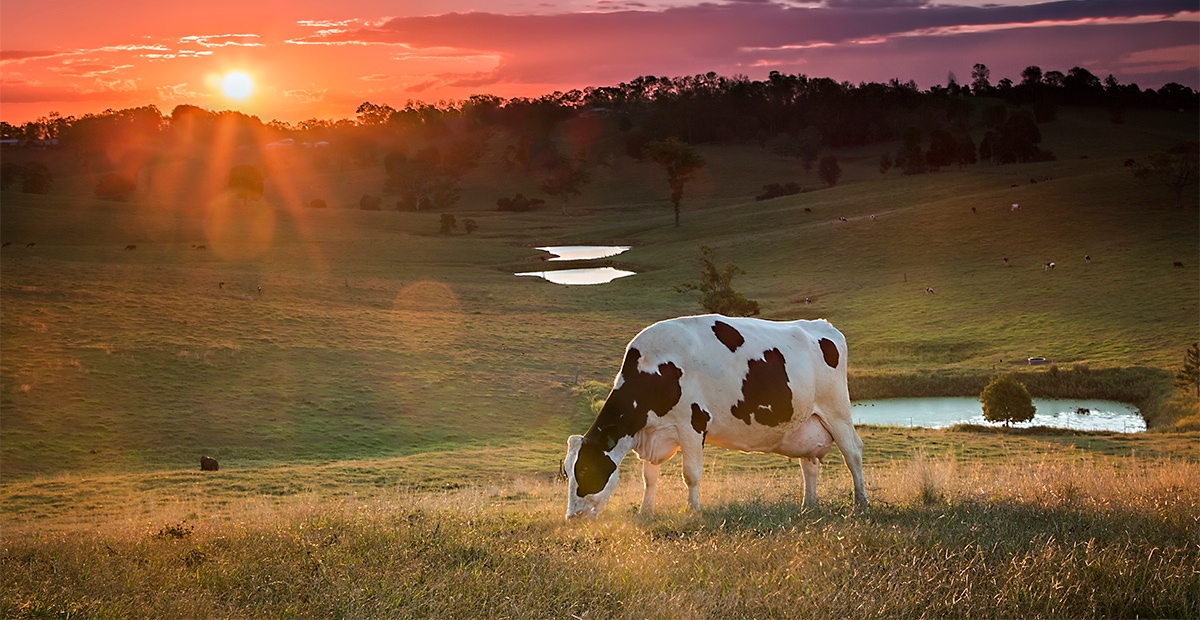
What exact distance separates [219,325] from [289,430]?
16121 millimetres

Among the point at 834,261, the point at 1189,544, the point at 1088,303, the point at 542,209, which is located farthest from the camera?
the point at 542,209

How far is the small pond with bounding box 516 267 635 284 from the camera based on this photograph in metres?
79.4

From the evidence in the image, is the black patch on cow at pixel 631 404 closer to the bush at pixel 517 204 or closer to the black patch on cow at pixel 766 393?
the black patch on cow at pixel 766 393

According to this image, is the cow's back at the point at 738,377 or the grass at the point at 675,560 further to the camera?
the cow's back at the point at 738,377

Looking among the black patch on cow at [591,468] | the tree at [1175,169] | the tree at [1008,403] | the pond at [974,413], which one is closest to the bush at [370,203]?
the tree at [1175,169]

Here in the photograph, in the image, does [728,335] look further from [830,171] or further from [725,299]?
[830,171]

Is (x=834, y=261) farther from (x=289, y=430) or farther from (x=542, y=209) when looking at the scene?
(x=542, y=209)

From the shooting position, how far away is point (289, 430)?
31312 mm

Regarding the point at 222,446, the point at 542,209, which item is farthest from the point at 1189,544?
the point at 542,209

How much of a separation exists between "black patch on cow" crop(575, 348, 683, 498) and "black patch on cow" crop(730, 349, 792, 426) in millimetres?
934

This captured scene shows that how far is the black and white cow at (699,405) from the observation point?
12023 millimetres

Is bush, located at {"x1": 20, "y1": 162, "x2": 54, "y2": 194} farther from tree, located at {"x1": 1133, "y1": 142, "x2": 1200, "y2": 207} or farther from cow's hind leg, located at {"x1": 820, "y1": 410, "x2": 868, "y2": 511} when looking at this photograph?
cow's hind leg, located at {"x1": 820, "y1": 410, "x2": 868, "y2": 511}

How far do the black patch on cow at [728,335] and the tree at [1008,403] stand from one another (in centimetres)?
2259

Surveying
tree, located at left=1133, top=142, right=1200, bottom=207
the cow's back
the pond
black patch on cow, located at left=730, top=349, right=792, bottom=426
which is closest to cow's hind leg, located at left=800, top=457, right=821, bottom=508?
the cow's back
